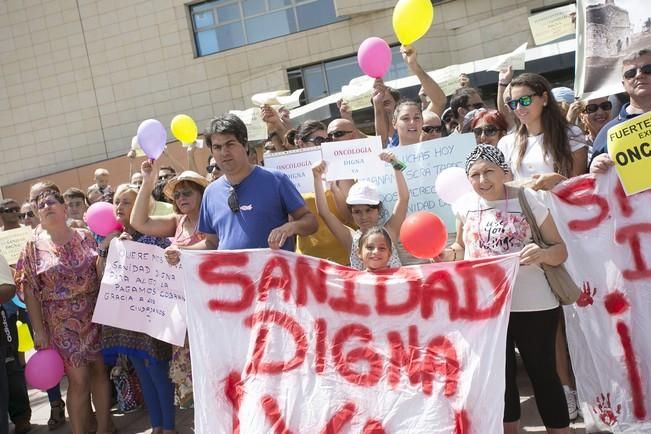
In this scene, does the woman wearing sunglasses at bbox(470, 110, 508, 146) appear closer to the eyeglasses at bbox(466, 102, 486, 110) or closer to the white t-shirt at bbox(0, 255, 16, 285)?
the eyeglasses at bbox(466, 102, 486, 110)

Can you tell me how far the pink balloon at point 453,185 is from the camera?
3836mm

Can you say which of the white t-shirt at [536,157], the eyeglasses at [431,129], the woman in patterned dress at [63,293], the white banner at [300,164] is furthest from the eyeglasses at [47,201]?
the white t-shirt at [536,157]

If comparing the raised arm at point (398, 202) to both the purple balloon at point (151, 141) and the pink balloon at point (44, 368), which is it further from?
the pink balloon at point (44, 368)

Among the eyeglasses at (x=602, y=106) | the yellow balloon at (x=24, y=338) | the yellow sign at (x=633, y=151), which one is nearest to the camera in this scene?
the yellow sign at (x=633, y=151)

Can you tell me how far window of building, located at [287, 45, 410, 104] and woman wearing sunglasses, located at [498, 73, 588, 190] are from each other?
13147 millimetres

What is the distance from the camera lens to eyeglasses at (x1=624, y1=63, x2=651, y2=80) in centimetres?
355

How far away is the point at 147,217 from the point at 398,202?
1755 mm

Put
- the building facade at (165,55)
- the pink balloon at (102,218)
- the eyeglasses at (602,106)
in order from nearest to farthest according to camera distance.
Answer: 1. the pink balloon at (102,218)
2. the eyeglasses at (602,106)
3. the building facade at (165,55)

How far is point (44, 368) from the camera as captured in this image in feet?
14.9

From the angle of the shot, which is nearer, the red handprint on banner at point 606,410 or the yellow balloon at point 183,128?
the red handprint on banner at point 606,410

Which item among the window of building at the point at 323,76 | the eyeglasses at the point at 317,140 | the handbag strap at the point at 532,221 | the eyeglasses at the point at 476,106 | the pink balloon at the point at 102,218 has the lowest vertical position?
the handbag strap at the point at 532,221

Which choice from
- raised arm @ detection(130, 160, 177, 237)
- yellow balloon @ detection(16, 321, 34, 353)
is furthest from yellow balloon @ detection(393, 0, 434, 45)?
yellow balloon @ detection(16, 321, 34, 353)

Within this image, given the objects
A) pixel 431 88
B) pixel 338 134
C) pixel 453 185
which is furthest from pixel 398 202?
pixel 431 88

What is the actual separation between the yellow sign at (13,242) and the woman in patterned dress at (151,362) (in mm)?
2250
